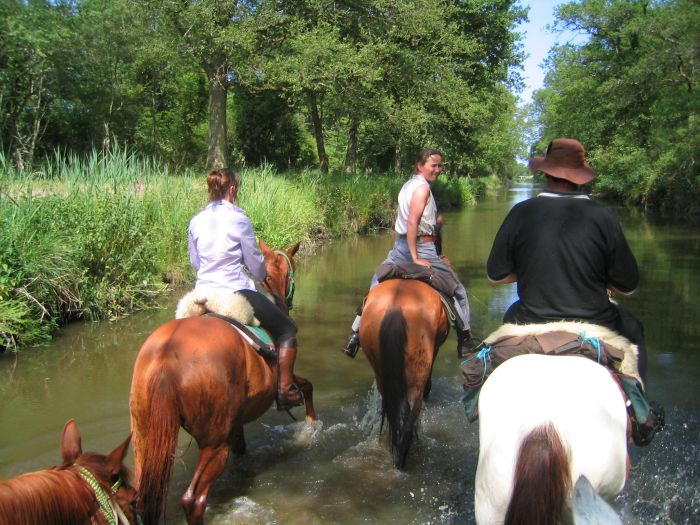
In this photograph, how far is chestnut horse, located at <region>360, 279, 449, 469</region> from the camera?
4.99 meters

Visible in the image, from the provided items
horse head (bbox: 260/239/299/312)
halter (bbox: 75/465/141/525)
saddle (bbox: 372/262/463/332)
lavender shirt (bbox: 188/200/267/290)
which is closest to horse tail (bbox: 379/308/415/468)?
saddle (bbox: 372/262/463/332)

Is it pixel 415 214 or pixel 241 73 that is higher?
pixel 241 73

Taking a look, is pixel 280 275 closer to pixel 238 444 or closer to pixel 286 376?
pixel 286 376

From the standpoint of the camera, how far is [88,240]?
29.5 ft

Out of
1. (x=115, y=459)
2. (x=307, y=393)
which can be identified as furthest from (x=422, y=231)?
(x=115, y=459)

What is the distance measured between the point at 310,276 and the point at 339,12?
10.9 m

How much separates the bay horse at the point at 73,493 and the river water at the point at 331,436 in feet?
6.97

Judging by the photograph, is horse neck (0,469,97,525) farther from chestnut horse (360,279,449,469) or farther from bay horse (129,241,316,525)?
chestnut horse (360,279,449,469)

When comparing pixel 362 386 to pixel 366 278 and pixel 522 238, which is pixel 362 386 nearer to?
pixel 522 238

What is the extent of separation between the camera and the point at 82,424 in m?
5.81

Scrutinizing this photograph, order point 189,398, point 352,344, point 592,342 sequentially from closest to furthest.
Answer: point 592,342 → point 189,398 → point 352,344

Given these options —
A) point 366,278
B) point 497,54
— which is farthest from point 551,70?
point 366,278

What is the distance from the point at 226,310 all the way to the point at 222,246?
52cm

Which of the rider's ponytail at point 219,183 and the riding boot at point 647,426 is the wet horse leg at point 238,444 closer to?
the rider's ponytail at point 219,183
